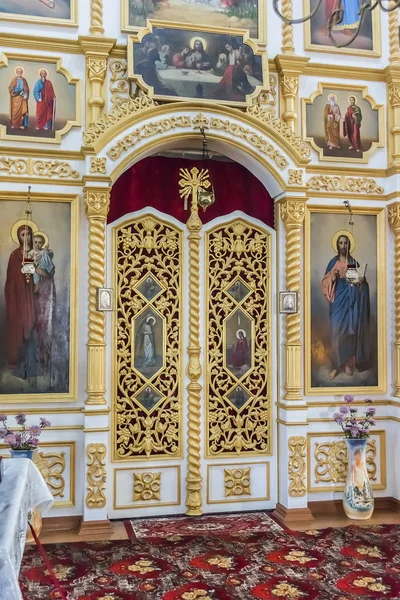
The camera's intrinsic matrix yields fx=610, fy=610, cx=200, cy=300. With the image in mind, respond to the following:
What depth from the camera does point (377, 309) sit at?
5605mm

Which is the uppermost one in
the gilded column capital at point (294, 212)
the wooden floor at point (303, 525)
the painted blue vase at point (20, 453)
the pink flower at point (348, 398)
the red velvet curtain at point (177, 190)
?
the red velvet curtain at point (177, 190)

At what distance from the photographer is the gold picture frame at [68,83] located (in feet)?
16.3

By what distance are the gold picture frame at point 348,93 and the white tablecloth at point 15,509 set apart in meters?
3.75

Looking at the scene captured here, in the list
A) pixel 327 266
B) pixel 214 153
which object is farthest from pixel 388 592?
pixel 214 153

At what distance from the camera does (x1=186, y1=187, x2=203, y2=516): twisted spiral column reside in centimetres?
523

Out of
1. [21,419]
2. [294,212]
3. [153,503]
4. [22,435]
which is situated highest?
[294,212]

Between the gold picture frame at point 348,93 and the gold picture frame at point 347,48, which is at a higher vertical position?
the gold picture frame at point 347,48

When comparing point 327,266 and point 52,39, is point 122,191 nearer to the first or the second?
point 52,39

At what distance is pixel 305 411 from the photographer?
207 inches

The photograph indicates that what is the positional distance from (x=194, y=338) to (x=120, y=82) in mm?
2291

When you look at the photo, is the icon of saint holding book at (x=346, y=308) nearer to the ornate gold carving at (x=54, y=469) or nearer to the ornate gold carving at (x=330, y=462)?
the ornate gold carving at (x=330, y=462)

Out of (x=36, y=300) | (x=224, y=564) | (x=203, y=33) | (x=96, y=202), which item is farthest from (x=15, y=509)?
(x=203, y=33)

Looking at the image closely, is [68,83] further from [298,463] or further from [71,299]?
[298,463]

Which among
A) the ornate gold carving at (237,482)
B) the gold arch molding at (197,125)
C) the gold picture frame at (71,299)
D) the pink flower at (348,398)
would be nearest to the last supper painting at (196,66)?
the gold arch molding at (197,125)
